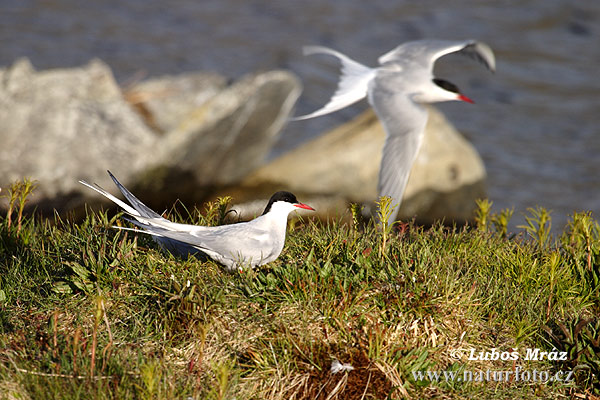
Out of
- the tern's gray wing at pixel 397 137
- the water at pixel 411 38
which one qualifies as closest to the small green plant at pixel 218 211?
the tern's gray wing at pixel 397 137

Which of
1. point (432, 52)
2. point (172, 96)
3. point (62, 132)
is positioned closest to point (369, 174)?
point (172, 96)

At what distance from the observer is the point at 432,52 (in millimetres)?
5340

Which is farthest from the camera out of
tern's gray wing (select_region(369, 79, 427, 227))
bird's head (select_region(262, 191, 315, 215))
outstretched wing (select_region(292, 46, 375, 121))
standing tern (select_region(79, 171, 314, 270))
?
outstretched wing (select_region(292, 46, 375, 121))

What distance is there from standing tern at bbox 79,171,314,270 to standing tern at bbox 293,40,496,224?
4.43 feet

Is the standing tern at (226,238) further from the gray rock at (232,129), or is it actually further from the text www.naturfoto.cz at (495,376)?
the gray rock at (232,129)

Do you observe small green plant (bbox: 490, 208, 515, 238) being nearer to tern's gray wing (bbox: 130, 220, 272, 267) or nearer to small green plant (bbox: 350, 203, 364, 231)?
small green plant (bbox: 350, 203, 364, 231)

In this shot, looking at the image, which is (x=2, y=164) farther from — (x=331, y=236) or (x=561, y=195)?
(x=561, y=195)

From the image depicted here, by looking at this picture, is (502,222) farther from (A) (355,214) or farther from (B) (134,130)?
(B) (134,130)

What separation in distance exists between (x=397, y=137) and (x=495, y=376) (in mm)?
2095

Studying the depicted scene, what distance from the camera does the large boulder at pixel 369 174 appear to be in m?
7.53

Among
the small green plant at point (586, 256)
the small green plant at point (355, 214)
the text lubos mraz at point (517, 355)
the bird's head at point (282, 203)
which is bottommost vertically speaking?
the text lubos mraz at point (517, 355)

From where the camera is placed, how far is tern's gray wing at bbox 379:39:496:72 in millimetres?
5289

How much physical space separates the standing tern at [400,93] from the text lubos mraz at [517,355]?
4.83 ft

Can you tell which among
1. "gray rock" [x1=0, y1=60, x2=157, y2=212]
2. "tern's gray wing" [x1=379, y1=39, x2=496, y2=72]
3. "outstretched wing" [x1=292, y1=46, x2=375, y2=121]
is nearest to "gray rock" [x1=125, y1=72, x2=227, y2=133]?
"gray rock" [x1=0, y1=60, x2=157, y2=212]
